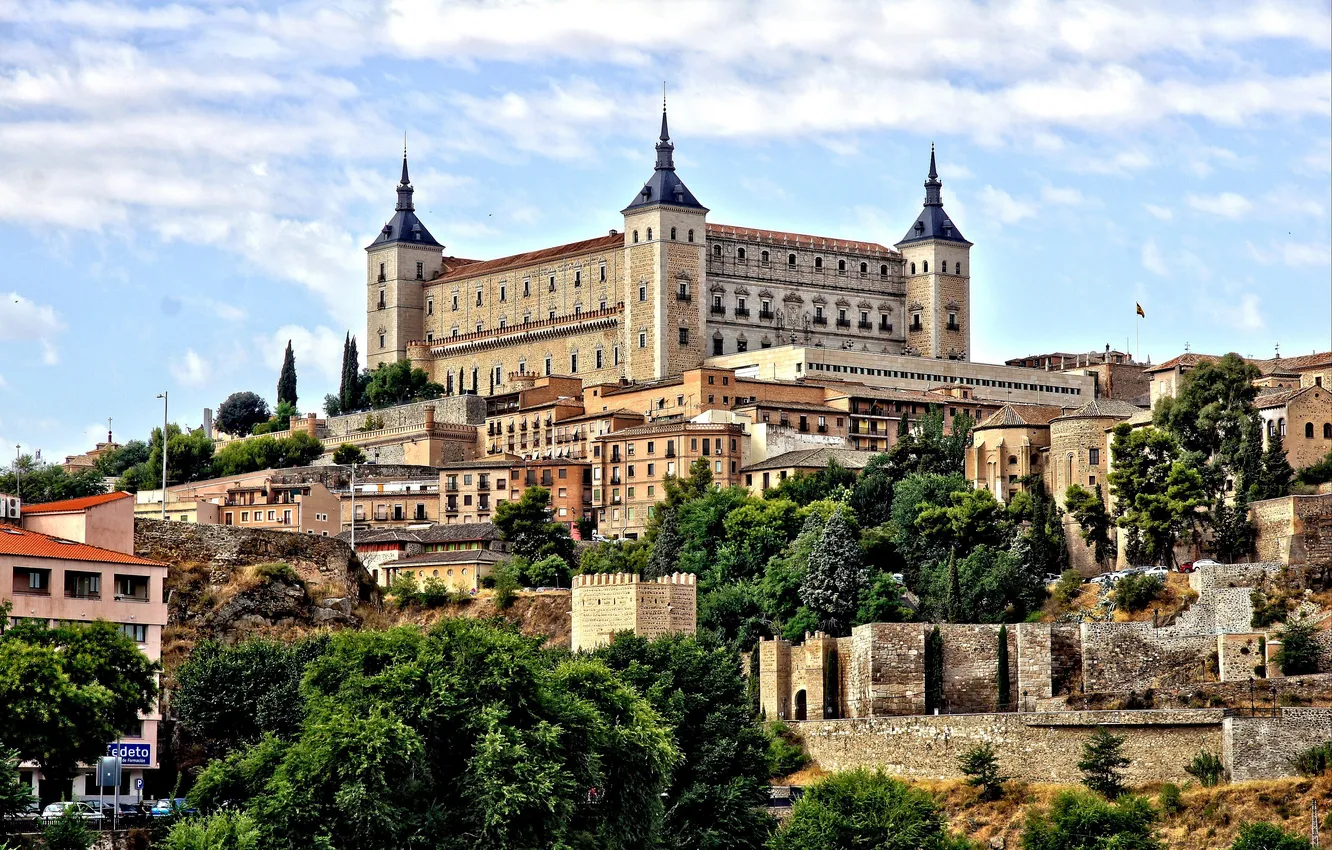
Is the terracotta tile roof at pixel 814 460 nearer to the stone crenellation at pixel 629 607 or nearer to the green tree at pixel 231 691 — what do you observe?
the stone crenellation at pixel 629 607

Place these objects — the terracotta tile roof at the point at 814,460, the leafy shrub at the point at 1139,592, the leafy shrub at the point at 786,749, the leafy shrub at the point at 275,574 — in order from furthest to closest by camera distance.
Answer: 1. the terracotta tile roof at the point at 814,460
2. the leafy shrub at the point at 275,574
3. the leafy shrub at the point at 1139,592
4. the leafy shrub at the point at 786,749

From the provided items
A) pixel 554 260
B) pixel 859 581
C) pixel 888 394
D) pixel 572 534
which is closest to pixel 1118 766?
pixel 859 581

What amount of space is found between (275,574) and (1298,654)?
91.3 feet

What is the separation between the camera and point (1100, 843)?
5703 cm

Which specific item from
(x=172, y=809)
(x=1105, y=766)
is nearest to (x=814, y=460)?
(x=1105, y=766)

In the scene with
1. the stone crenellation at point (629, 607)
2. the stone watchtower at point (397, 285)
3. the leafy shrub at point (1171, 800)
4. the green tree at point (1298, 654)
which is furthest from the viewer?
the stone watchtower at point (397, 285)

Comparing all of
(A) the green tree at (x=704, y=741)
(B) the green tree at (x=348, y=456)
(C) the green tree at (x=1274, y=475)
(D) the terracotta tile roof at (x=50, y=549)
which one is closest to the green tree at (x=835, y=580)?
(C) the green tree at (x=1274, y=475)

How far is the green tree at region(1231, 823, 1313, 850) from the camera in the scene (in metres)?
56.5

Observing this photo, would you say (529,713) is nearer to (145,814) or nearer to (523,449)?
(145,814)

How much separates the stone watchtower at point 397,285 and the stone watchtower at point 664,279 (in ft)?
60.3

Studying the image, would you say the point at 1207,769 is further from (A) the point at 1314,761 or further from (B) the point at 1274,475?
(B) the point at 1274,475

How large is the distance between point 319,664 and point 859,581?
3035 cm

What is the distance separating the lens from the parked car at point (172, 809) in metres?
48.4

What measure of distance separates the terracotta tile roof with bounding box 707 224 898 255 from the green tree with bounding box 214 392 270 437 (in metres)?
27.6
